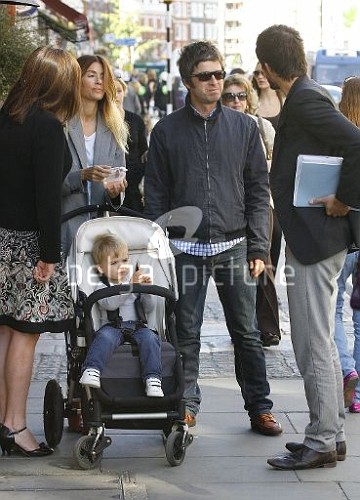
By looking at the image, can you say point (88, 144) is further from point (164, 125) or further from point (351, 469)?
point (351, 469)

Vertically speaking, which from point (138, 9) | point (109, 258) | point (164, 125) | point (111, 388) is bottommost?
point (138, 9)

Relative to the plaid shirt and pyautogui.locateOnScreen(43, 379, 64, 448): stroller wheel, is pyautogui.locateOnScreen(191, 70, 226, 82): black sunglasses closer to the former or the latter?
the plaid shirt

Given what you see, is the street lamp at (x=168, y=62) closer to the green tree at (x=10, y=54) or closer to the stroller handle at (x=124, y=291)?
the green tree at (x=10, y=54)

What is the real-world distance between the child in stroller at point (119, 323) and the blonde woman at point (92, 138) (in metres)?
0.47

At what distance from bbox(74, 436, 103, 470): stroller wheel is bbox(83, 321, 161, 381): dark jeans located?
0.34m

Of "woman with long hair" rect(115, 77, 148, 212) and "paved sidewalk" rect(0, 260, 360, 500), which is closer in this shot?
"paved sidewalk" rect(0, 260, 360, 500)

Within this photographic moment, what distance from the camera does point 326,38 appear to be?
79.9 metres

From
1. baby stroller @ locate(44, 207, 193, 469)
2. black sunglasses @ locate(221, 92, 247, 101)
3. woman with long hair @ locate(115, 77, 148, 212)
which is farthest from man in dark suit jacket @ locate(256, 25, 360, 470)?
black sunglasses @ locate(221, 92, 247, 101)

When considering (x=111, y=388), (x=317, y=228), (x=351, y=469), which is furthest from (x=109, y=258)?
(x=351, y=469)

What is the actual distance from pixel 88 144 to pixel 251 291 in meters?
1.29

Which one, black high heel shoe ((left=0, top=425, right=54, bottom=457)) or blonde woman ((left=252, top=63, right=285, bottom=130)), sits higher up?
blonde woman ((left=252, top=63, right=285, bottom=130))

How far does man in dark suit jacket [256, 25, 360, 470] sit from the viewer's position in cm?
580

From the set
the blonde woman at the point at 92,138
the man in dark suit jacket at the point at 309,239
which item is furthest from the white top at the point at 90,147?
the man in dark suit jacket at the point at 309,239

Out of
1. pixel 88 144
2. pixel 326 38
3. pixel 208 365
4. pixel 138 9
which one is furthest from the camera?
pixel 138 9
